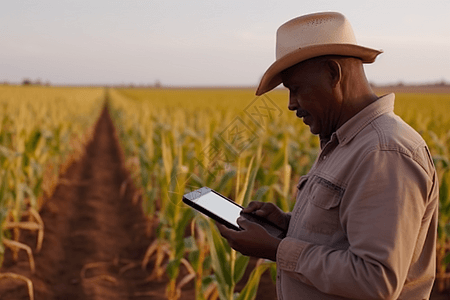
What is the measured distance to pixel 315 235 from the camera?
3.13ft

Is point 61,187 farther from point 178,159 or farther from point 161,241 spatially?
→ point 178,159

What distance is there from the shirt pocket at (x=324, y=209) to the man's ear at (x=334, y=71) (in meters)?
0.23

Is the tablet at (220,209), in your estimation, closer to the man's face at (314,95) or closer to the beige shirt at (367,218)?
the beige shirt at (367,218)

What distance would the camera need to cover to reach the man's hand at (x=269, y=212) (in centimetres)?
114

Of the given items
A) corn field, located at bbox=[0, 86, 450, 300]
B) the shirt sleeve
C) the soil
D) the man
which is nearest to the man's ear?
the man

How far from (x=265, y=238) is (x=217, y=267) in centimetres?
111

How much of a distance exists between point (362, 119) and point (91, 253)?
392cm

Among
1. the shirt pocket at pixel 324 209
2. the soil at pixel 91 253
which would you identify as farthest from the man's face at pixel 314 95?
the soil at pixel 91 253

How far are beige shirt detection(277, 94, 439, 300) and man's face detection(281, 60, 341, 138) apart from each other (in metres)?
0.04

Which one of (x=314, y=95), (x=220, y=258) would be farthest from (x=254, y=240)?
(x=220, y=258)

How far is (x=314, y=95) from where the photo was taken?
3.20 feet

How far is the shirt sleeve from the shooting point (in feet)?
2.60

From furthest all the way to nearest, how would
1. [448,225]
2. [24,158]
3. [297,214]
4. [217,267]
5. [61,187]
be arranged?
[61,187] < [24,158] < [448,225] < [217,267] < [297,214]

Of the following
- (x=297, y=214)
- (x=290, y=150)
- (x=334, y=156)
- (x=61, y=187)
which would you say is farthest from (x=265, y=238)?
(x=61, y=187)
